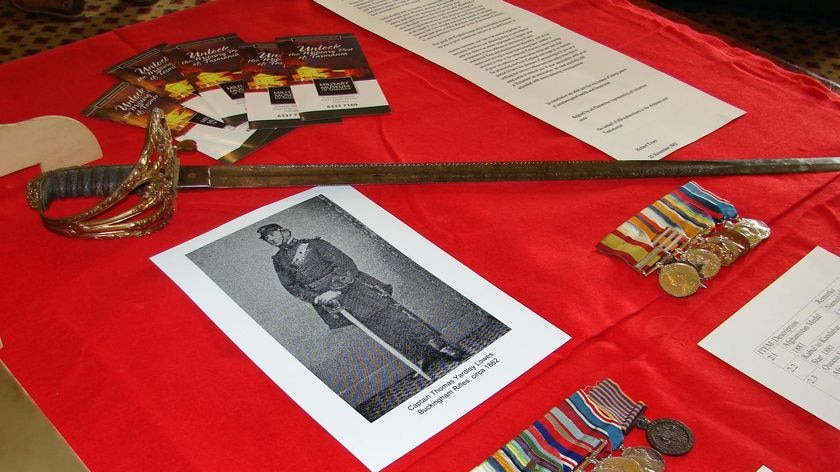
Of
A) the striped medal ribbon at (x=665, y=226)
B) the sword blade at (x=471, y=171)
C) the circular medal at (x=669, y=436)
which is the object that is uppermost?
the sword blade at (x=471, y=171)

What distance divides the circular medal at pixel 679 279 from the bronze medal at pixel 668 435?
0.73ft

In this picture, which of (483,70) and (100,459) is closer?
(100,459)

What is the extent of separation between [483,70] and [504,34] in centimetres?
17

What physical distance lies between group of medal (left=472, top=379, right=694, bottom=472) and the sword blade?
45 centimetres

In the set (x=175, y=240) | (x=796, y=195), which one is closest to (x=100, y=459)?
(x=175, y=240)

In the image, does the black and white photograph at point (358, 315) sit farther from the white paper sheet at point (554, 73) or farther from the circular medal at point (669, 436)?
the white paper sheet at point (554, 73)

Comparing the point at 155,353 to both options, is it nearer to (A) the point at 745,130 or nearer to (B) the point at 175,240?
(B) the point at 175,240

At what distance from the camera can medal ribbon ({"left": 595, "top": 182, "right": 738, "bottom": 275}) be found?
1133 mm

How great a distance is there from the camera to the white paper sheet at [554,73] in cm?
140

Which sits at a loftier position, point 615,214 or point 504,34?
point 504,34

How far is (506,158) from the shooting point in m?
1.33

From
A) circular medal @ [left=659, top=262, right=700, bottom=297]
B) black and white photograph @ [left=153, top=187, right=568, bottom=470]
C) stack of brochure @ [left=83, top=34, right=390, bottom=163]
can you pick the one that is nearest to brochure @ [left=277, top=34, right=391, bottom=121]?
stack of brochure @ [left=83, top=34, right=390, bottom=163]

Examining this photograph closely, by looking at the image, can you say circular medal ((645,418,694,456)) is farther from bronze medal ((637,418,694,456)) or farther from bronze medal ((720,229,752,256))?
bronze medal ((720,229,752,256))

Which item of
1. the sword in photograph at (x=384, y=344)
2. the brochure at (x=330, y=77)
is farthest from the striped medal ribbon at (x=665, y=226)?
the brochure at (x=330, y=77)
